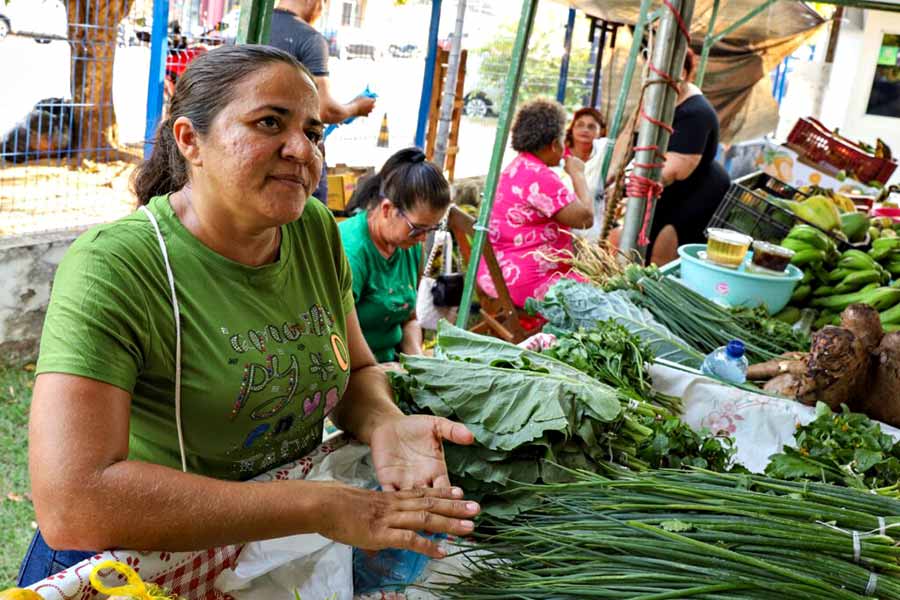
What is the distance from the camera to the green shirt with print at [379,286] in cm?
348

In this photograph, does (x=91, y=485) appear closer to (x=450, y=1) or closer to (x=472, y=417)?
(x=472, y=417)

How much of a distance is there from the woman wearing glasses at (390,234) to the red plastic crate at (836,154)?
6.48 meters

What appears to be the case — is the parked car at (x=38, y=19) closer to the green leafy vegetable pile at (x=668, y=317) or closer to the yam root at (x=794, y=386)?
the green leafy vegetable pile at (x=668, y=317)

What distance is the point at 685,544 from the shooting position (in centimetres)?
158

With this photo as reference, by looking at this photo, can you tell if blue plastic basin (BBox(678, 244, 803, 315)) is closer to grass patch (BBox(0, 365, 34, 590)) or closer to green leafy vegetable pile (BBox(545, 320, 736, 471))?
green leafy vegetable pile (BBox(545, 320, 736, 471))

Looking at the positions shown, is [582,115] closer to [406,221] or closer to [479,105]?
[479,105]

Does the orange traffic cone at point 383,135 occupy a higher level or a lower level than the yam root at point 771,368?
higher

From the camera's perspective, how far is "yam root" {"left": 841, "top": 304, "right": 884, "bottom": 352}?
9.11 ft

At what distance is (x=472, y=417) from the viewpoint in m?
1.92

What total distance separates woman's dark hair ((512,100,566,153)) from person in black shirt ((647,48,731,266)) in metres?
0.76

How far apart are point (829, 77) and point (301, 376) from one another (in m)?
18.5

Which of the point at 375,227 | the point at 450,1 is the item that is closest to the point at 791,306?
the point at 375,227

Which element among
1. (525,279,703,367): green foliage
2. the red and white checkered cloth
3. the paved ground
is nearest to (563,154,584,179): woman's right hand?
(525,279,703,367): green foliage

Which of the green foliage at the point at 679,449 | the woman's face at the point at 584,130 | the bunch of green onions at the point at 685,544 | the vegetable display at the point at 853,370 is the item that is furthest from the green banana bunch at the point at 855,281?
the woman's face at the point at 584,130
